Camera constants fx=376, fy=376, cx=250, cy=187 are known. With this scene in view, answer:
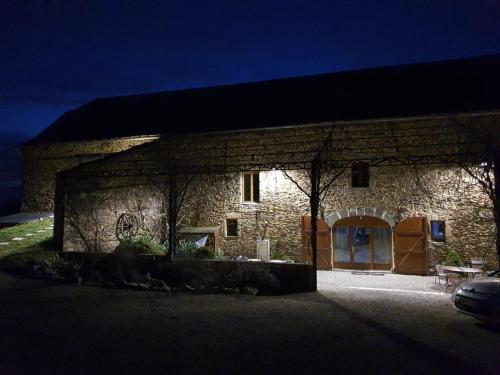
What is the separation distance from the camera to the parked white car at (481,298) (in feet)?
18.9

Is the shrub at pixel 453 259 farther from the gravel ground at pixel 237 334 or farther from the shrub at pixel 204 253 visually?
the shrub at pixel 204 253

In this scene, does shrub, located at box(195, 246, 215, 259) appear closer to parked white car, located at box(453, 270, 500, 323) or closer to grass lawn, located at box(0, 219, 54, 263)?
grass lawn, located at box(0, 219, 54, 263)

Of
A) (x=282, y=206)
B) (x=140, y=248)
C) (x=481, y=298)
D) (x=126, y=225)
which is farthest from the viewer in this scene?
(x=126, y=225)

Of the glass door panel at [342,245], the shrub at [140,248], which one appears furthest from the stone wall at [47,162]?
the glass door panel at [342,245]

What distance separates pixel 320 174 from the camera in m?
12.1

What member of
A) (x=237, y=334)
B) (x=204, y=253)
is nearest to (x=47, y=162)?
(x=204, y=253)

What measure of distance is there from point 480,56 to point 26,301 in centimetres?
1745

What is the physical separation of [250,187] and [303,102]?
4148 millimetres

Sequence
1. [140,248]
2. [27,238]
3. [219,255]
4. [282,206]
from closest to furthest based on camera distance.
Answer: [140,248] → [219,255] → [282,206] → [27,238]

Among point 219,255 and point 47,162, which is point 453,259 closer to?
point 219,255

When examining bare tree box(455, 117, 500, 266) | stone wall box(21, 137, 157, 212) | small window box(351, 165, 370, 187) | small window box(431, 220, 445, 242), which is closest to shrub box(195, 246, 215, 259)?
small window box(351, 165, 370, 187)

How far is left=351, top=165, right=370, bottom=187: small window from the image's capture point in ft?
42.1

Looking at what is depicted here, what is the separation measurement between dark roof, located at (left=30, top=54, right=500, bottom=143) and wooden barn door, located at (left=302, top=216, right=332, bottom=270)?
11.9 feet

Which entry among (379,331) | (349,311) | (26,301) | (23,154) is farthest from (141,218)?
(379,331)
